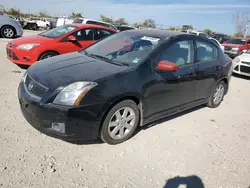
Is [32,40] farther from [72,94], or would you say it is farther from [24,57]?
[72,94]

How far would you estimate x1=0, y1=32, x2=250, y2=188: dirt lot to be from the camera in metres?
2.63

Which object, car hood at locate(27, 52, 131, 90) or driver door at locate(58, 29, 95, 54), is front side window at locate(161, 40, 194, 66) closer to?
car hood at locate(27, 52, 131, 90)

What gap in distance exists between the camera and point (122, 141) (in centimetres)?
341

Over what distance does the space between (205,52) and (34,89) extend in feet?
10.6

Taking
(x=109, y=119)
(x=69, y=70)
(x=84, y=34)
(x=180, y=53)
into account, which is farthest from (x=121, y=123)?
(x=84, y=34)

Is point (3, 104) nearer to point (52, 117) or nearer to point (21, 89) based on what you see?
point (21, 89)

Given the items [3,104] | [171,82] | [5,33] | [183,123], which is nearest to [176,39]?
[171,82]

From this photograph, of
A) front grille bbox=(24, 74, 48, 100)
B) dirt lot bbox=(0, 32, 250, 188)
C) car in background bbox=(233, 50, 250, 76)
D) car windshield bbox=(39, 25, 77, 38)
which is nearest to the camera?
dirt lot bbox=(0, 32, 250, 188)

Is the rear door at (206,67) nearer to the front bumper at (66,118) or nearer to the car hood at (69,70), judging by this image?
the car hood at (69,70)

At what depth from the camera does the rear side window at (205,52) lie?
A: 4348 mm

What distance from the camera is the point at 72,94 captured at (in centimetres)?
282

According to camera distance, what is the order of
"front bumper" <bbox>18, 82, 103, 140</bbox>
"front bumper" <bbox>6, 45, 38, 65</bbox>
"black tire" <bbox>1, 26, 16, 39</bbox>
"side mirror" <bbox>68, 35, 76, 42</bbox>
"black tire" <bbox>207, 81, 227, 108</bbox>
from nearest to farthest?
"front bumper" <bbox>18, 82, 103, 140</bbox> → "black tire" <bbox>207, 81, 227, 108</bbox> → "front bumper" <bbox>6, 45, 38, 65</bbox> → "side mirror" <bbox>68, 35, 76, 42</bbox> → "black tire" <bbox>1, 26, 16, 39</bbox>

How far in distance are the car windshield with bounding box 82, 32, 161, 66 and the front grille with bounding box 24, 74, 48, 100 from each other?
3.69 ft

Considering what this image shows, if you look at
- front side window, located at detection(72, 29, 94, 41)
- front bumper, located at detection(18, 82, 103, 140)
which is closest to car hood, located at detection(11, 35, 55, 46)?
front side window, located at detection(72, 29, 94, 41)
